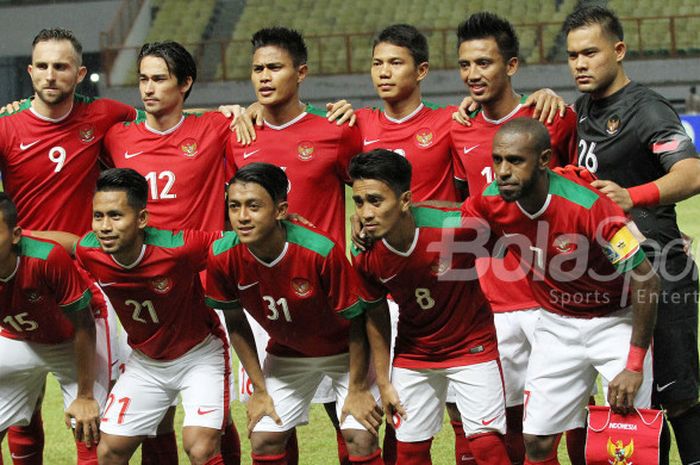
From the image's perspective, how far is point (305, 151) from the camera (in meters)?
5.11

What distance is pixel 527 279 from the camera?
484 cm

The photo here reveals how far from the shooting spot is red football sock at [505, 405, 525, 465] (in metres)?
5.07

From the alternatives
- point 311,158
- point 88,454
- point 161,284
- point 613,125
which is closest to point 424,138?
point 311,158

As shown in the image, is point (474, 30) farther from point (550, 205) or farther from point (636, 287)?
point (636, 287)

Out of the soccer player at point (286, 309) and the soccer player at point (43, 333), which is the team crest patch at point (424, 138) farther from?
the soccer player at point (43, 333)

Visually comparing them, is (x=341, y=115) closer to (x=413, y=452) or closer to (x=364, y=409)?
(x=364, y=409)

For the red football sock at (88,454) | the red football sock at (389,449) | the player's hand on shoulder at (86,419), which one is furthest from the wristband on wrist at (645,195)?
the red football sock at (88,454)

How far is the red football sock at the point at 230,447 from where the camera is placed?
5.18m

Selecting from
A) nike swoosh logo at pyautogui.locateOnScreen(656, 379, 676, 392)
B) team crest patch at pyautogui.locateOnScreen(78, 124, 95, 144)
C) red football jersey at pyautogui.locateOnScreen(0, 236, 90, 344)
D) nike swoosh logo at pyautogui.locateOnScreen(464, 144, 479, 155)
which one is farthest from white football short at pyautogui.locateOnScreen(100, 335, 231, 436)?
nike swoosh logo at pyautogui.locateOnScreen(656, 379, 676, 392)

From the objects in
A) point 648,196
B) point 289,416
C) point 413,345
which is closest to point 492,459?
point 413,345

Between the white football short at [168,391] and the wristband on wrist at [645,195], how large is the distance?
6.53 feet

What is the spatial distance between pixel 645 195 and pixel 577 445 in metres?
1.37

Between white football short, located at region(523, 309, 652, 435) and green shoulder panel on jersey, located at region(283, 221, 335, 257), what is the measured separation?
1025 millimetres

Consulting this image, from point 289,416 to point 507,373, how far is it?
1.10 m
